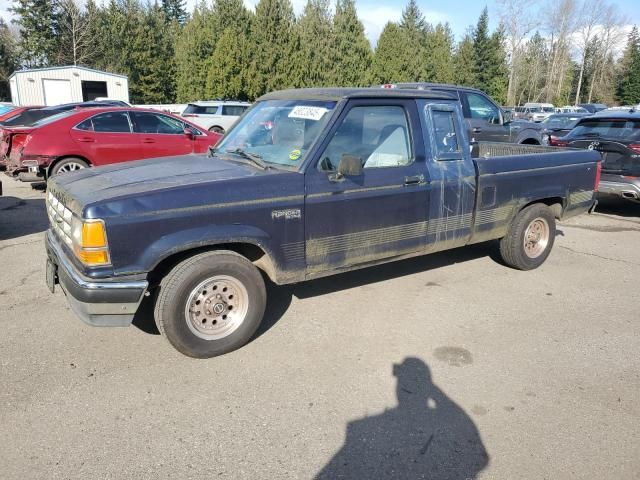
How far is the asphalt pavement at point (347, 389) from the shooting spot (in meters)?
2.80

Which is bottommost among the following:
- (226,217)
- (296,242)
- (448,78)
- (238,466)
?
(238,466)

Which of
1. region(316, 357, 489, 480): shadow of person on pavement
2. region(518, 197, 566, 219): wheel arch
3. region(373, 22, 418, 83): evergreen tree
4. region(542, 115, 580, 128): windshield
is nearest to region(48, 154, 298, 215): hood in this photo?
region(316, 357, 489, 480): shadow of person on pavement

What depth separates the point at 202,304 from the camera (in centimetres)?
373

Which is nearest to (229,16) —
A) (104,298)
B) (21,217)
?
(21,217)

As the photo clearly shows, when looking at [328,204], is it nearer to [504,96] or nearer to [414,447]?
[414,447]

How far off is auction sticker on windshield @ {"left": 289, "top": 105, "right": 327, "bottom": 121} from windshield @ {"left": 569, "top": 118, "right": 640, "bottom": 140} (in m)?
6.97

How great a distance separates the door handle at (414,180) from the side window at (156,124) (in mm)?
7355

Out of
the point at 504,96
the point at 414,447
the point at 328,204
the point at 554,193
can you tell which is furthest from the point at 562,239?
the point at 504,96

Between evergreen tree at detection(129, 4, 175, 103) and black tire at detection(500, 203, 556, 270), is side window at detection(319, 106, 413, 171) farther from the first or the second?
evergreen tree at detection(129, 4, 175, 103)

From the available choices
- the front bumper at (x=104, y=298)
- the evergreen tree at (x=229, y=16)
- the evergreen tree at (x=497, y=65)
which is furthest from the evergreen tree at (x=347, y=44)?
the front bumper at (x=104, y=298)

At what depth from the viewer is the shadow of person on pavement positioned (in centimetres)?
272

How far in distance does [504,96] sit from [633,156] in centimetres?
5630

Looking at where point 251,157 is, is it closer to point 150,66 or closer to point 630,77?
point 150,66

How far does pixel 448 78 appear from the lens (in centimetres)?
4931
